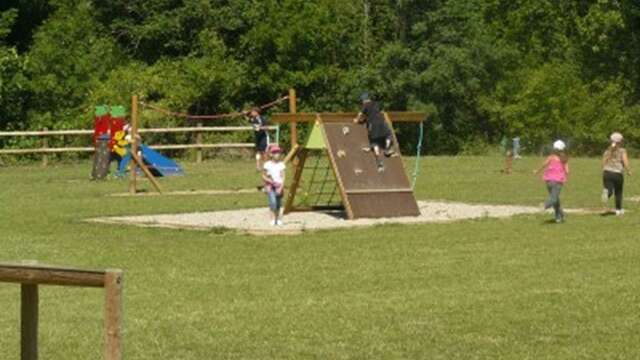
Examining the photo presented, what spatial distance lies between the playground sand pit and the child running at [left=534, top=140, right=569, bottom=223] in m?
1.38

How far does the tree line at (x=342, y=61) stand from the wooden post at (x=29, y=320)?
5354 cm

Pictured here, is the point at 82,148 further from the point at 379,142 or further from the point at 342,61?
the point at 379,142

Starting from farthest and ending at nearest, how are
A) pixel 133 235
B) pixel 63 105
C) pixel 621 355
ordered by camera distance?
pixel 63 105 < pixel 133 235 < pixel 621 355

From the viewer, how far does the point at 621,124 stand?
3110 inches

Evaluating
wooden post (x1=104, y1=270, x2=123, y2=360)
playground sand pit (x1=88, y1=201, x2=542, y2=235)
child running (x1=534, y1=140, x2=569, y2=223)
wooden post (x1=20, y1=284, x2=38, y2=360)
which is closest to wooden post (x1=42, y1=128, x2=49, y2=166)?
playground sand pit (x1=88, y1=201, x2=542, y2=235)

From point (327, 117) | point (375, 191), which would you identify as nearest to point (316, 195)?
point (327, 117)

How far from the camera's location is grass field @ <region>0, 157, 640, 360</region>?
13164 millimetres

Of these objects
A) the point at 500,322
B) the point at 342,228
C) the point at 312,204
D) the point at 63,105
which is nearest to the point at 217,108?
the point at 63,105

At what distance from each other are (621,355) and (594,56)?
65141mm

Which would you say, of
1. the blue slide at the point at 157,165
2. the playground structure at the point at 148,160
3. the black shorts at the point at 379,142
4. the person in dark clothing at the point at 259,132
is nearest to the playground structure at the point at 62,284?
the black shorts at the point at 379,142

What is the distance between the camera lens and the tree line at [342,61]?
66688 millimetres

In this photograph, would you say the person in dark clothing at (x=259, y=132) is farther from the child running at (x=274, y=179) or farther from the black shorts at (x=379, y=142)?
the child running at (x=274, y=179)

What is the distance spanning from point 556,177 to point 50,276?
19.4 meters

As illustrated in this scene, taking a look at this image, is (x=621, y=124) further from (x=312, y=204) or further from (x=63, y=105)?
(x=312, y=204)
